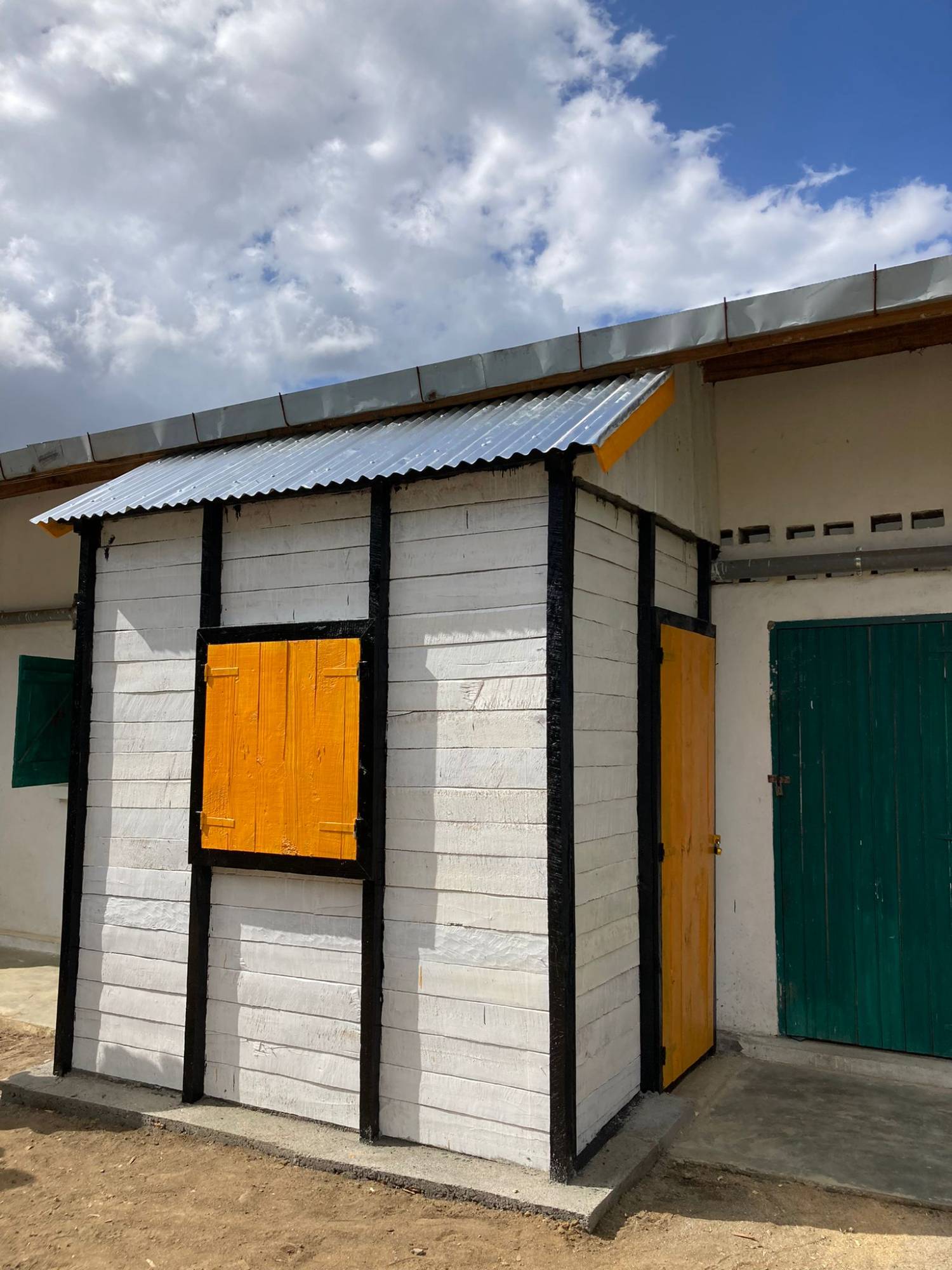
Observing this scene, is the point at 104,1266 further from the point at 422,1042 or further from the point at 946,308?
the point at 946,308

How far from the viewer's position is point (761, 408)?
18.4ft

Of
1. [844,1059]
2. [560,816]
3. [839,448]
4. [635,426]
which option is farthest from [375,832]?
[839,448]

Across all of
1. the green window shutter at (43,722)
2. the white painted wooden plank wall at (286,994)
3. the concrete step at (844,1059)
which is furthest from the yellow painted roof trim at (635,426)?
the green window shutter at (43,722)

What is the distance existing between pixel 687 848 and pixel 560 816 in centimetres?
149

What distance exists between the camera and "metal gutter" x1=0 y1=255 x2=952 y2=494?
13.1 ft

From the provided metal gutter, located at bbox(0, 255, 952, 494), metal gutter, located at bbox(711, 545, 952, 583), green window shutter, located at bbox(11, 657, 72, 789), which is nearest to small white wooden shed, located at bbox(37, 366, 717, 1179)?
metal gutter, located at bbox(0, 255, 952, 494)

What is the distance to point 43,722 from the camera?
6.76 m

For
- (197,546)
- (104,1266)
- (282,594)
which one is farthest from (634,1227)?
(197,546)

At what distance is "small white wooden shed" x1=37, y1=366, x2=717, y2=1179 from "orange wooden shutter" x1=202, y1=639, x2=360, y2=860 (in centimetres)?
1

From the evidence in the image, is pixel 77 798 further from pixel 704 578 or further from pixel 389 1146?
pixel 704 578

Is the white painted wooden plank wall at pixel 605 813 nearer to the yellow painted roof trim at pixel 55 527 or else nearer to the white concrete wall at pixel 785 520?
the white concrete wall at pixel 785 520

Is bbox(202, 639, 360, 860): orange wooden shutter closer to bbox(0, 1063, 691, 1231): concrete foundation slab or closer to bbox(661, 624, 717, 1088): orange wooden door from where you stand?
bbox(0, 1063, 691, 1231): concrete foundation slab

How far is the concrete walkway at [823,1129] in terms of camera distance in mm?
3918

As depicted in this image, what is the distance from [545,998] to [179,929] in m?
1.97
